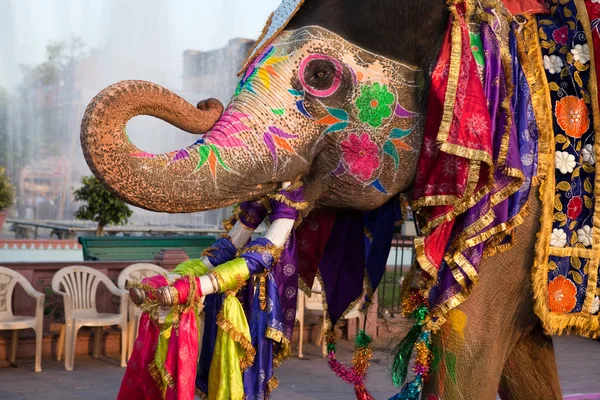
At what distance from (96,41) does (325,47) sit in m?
20.4

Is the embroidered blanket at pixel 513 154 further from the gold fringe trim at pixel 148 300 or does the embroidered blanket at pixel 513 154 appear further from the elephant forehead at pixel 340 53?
the gold fringe trim at pixel 148 300

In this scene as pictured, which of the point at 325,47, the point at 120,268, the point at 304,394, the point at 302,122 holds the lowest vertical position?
the point at 304,394

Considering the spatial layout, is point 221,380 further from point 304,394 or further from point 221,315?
point 304,394

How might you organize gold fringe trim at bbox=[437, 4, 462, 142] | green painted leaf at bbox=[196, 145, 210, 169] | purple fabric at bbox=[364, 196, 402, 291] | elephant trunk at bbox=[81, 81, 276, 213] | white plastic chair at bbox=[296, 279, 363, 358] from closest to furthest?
elephant trunk at bbox=[81, 81, 276, 213] → green painted leaf at bbox=[196, 145, 210, 169] → gold fringe trim at bbox=[437, 4, 462, 142] → purple fabric at bbox=[364, 196, 402, 291] → white plastic chair at bbox=[296, 279, 363, 358]

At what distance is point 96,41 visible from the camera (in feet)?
71.9

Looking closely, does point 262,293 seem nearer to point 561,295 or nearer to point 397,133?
point 397,133

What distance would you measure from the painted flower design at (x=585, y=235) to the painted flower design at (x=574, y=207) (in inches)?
2.0

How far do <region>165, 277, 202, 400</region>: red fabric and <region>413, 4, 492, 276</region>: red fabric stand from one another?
72cm

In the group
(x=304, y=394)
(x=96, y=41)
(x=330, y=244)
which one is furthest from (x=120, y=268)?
(x=96, y=41)

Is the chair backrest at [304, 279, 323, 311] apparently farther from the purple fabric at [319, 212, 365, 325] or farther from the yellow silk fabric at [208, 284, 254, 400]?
the yellow silk fabric at [208, 284, 254, 400]

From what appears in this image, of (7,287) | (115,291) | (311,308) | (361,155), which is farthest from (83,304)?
(361,155)

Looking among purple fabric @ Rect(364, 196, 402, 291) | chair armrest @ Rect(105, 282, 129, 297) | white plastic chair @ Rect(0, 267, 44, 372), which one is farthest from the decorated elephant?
chair armrest @ Rect(105, 282, 129, 297)

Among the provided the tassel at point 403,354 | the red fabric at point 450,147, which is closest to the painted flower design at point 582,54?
the red fabric at point 450,147

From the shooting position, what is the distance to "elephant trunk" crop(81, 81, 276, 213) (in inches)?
86.6
